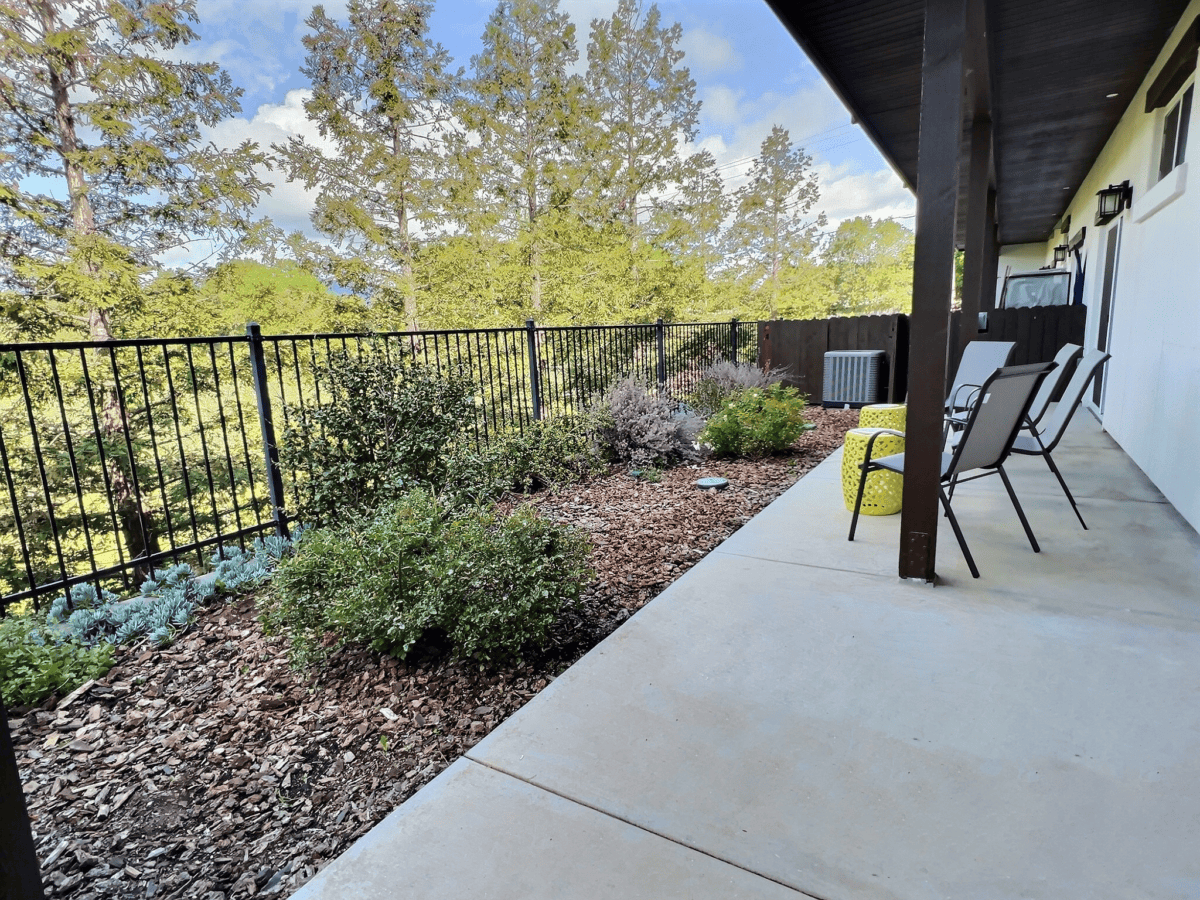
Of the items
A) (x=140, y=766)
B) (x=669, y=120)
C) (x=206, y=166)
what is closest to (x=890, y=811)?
(x=140, y=766)

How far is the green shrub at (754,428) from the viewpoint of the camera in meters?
5.29

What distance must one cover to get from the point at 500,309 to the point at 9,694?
12.3 metres

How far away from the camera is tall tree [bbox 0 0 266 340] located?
26.4 feet

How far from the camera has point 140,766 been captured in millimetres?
1694

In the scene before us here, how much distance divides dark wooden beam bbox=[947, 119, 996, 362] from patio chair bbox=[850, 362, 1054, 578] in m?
2.88

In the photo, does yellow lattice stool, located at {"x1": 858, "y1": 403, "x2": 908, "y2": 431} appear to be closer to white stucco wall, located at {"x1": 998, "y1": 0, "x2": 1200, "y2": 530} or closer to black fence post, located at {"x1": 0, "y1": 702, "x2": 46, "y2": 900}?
white stucco wall, located at {"x1": 998, "y1": 0, "x2": 1200, "y2": 530}

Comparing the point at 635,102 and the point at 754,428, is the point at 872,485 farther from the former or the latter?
the point at 635,102

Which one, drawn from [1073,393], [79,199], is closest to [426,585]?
[1073,393]

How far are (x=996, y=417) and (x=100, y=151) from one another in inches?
440

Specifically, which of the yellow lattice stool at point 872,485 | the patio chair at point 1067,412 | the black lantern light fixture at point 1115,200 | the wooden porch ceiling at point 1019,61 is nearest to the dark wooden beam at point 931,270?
the yellow lattice stool at point 872,485

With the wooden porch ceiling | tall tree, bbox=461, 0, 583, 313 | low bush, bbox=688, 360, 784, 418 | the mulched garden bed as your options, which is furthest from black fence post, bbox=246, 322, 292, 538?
tall tree, bbox=461, 0, 583, 313

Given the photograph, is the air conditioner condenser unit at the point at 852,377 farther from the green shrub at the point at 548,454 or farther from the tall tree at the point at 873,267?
the tall tree at the point at 873,267

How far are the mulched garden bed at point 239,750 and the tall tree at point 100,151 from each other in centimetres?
707

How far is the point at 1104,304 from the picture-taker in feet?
21.0
